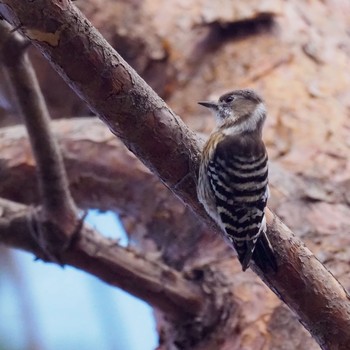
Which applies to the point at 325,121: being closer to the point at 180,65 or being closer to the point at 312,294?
the point at 180,65

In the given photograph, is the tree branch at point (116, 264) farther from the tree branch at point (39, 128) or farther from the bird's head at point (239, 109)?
the bird's head at point (239, 109)

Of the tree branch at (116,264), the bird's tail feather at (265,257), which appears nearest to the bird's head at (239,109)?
the tree branch at (116,264)

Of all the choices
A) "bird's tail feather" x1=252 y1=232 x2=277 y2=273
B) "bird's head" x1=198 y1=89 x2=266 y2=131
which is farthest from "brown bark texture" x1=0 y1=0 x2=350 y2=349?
"bird's head" x1=198 y1=89 x2=266 y2=131

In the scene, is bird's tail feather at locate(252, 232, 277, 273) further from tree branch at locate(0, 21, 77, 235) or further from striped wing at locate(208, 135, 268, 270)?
tree branch at locate(0, 21, 77, 235)

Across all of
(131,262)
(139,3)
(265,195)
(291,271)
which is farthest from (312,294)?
(139,3)

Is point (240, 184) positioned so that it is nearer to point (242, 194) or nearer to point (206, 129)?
point (242, 194)

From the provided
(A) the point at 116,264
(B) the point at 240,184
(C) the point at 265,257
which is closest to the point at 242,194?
(B) the point at 240,184
